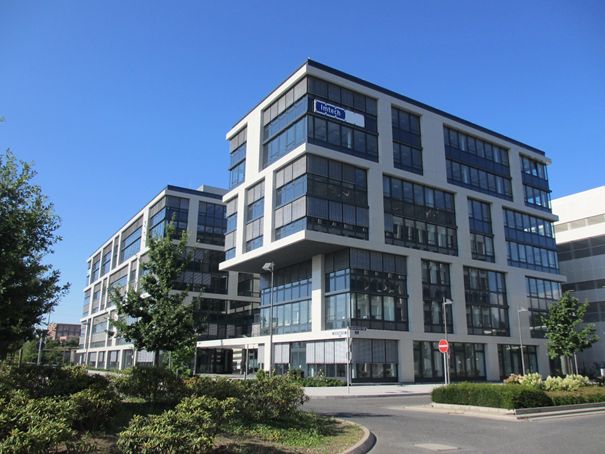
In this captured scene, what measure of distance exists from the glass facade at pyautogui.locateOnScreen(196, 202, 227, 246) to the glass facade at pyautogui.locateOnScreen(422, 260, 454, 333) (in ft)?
106

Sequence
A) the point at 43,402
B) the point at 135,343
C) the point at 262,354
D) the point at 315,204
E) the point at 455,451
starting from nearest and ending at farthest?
the point at 43,402 < the point at 455,451 < the point at 135,343 < the point at 315,204 < the point at 262,354

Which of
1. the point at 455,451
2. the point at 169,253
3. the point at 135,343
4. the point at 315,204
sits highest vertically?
the point at 315,204

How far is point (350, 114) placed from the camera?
145ft

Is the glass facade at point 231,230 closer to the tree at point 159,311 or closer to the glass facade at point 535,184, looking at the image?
the tree at point 159,311

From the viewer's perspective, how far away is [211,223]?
6975 cm

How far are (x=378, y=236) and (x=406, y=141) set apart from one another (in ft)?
35.4

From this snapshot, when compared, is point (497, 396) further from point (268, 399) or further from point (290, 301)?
point (290, 301)

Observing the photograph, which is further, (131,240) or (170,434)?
(131,240)

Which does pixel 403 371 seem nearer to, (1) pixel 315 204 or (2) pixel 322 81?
(1) pixel 315 204

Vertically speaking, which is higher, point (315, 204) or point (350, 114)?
point (350, 114)

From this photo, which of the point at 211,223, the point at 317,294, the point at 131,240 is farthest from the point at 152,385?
the point at 131,240

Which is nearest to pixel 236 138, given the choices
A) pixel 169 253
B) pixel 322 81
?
pixel 322 81

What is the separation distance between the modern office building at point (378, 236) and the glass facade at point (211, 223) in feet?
54.8

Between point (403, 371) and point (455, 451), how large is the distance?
1214 inches
